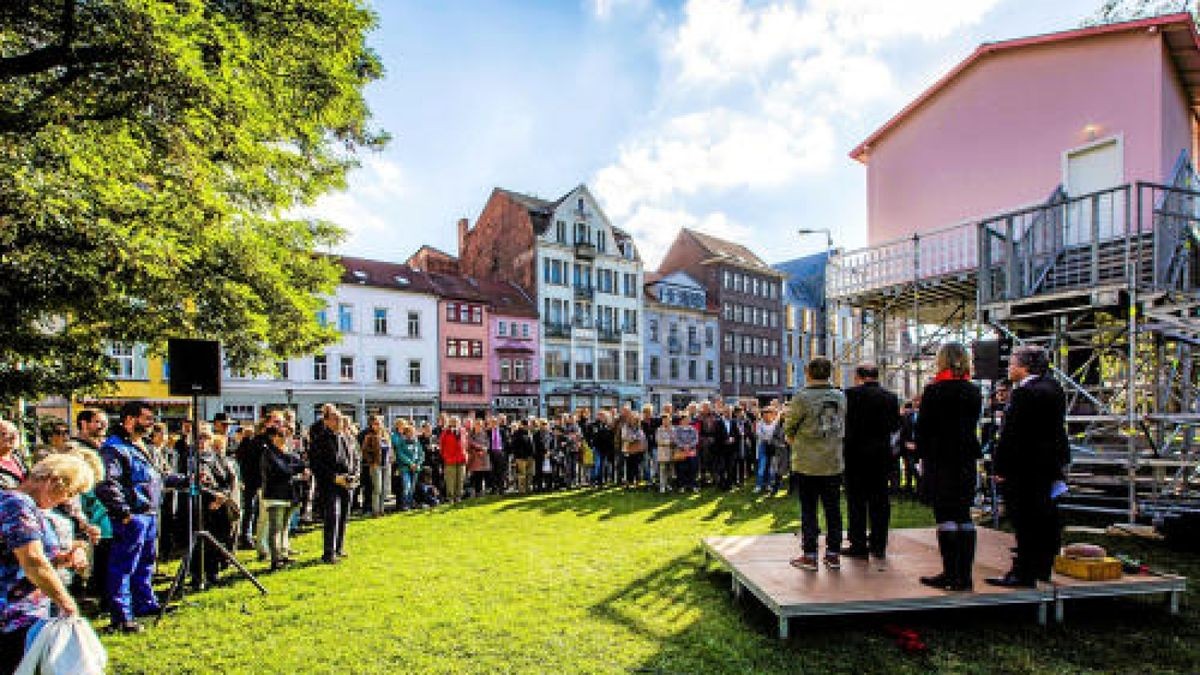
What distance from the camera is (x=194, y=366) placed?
6.18m

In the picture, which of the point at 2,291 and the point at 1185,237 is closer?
the point at 2,291

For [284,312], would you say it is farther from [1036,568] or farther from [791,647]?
[1036,568]

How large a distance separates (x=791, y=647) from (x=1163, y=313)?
789cm

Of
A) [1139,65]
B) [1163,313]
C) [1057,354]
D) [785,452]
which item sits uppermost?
[1139,65]

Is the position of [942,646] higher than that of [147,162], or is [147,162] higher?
[147,162]

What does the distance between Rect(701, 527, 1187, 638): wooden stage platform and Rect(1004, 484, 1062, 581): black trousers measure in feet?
0.56

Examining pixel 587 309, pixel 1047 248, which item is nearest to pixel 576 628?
pixel 1047 248

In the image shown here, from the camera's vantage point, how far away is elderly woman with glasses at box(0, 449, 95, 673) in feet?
9.94

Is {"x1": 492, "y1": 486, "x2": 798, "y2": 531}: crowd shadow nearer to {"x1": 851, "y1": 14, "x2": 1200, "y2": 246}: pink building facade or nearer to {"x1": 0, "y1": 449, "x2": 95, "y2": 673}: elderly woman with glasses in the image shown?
{"x1": 0, "y1": 449, "x2": 95, "y2": 673}: elderly woman with glasses

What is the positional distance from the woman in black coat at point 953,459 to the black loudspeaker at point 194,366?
6.77 metres

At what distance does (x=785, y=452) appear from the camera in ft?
44.1

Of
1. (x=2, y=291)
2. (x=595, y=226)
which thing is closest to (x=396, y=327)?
(x=595, y=226)

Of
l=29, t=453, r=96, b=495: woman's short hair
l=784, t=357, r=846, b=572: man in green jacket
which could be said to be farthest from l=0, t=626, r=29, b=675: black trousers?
l=784, t=357, r=846, b=572: man in green jacket

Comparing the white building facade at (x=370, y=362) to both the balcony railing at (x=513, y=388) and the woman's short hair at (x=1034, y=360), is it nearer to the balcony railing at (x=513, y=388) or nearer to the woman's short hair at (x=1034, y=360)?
the balcony railing at (x=513, y=388)
